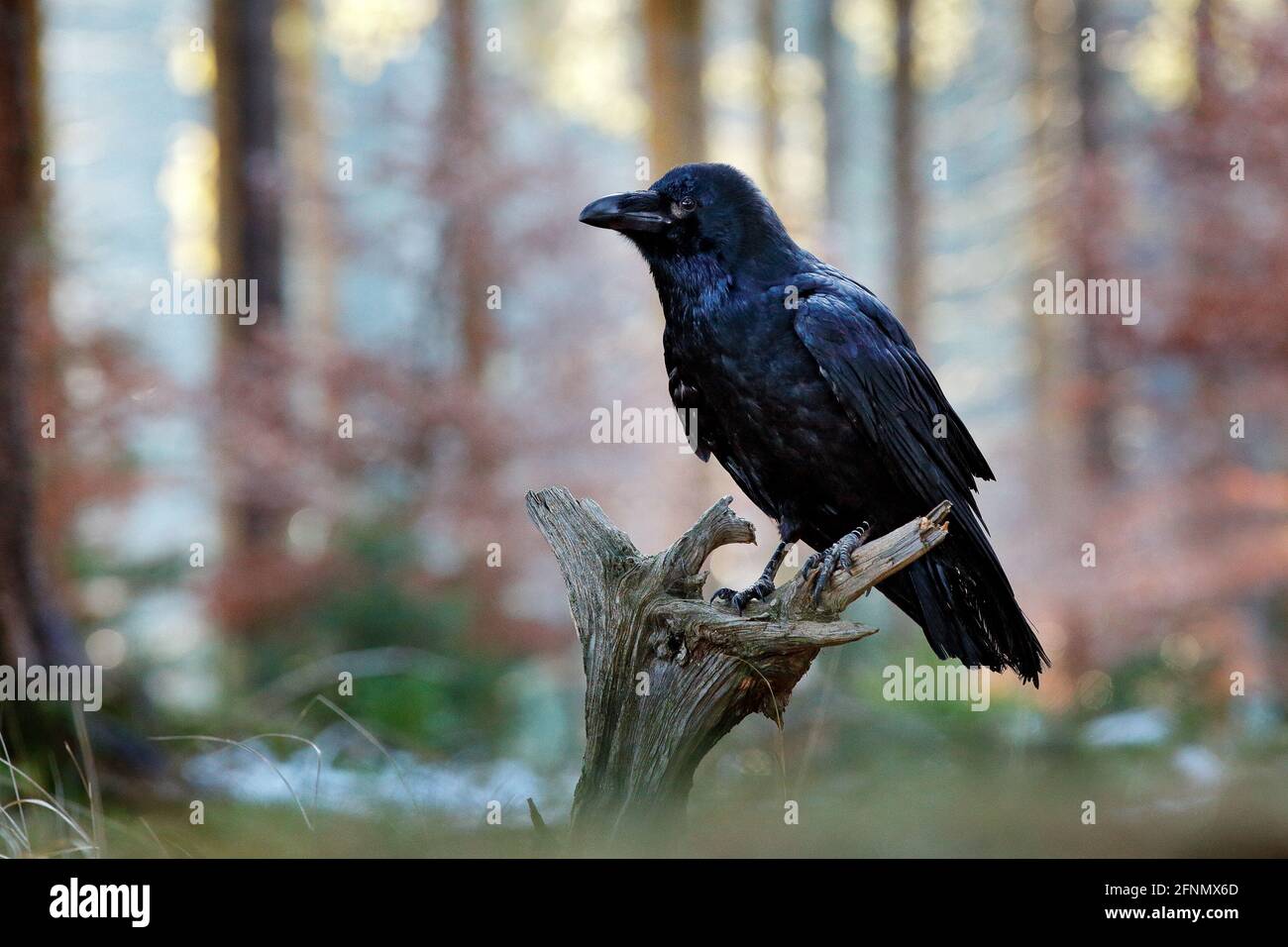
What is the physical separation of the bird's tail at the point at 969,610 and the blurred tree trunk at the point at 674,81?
591 centimetres

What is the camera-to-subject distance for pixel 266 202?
25.3ft

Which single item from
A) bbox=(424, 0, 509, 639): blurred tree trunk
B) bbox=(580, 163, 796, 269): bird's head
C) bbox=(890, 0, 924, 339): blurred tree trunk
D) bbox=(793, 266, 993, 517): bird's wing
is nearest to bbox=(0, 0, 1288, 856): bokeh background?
bbox=(424, 0, 509, 639): blurred tree trunk

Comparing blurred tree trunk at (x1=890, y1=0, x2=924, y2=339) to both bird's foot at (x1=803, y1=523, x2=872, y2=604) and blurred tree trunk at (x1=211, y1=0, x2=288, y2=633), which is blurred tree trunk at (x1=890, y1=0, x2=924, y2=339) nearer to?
blurred tree trunk at (x1=211, y1=0, x2=288, y2=633)

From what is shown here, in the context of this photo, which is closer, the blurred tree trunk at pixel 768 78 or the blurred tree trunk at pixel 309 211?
the blurred tree trunk at pixel 309 211

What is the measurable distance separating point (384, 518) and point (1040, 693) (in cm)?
452

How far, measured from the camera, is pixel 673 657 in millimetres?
2662

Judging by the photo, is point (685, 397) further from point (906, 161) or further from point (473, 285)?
point (906, 161)
